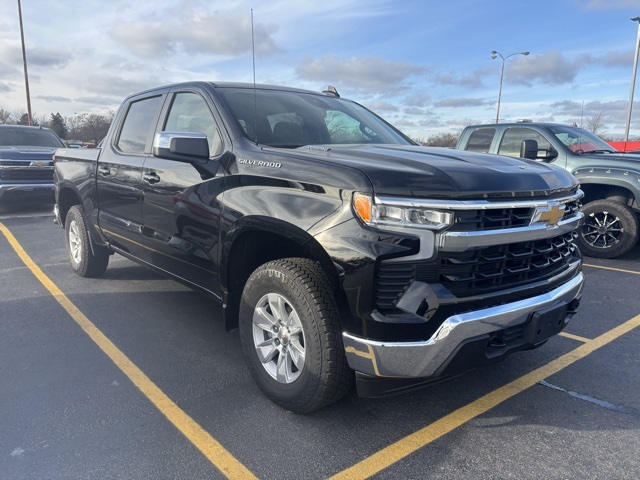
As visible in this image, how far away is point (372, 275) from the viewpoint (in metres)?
2.32

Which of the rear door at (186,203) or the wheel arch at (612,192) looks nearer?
the rear door at (186,203)

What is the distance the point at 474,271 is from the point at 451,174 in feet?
1.58

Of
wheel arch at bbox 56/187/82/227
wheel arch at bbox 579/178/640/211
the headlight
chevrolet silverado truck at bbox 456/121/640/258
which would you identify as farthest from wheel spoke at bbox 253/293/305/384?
wheel arch at bbox 579/178/640/211

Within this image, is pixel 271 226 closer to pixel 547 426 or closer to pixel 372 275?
pixel 372 275

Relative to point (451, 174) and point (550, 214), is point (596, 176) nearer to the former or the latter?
point (550, 214)

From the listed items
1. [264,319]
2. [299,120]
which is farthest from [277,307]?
[299,120]

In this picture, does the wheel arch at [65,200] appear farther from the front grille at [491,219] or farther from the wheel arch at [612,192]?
the wheel arch at [612,192]

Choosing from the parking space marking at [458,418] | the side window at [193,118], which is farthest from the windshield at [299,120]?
the parking space marking at [458,418]

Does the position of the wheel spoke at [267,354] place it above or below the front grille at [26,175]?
below

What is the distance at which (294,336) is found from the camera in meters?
2.80

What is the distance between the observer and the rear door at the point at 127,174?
13.8ft

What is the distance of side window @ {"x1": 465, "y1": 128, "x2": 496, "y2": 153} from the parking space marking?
453 cm

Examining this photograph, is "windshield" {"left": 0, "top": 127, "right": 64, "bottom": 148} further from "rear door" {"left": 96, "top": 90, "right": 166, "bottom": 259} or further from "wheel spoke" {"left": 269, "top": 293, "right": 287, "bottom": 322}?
"wheel spoke" {"left": 269, "top": 293, "right": 287, "bottom": 322}

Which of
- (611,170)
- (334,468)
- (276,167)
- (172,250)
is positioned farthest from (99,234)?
(611,170)
